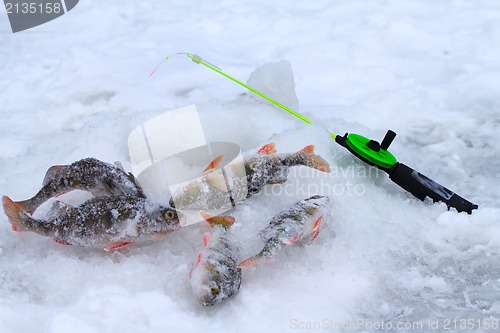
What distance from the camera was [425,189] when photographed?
2.98 metres

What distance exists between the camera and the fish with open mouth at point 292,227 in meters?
2.39

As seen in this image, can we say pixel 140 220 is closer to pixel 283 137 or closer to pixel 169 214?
pixel 169 214

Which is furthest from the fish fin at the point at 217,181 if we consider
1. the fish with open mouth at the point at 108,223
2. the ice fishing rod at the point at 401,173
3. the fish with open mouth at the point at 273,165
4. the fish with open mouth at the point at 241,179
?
the ice fishing rod at the point at 401,173

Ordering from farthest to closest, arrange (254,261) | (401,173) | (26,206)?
1. (401,173)
2. (26,206)
3. (254,261)

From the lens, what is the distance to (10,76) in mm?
4824

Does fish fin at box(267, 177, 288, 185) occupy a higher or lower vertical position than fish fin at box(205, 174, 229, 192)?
lower

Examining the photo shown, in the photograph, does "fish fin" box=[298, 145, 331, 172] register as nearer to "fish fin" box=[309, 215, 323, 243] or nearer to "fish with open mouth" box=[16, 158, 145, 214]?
"fish fin" box=[309, 215, 323, 243]

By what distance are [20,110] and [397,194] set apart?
3128 millimetres

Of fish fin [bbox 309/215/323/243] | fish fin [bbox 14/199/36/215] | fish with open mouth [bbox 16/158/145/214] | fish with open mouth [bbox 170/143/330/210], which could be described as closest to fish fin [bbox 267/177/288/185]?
fish with open mouth [bbox 170/143/330/210]

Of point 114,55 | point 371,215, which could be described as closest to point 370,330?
point 371,215

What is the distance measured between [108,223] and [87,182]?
0.37 metres

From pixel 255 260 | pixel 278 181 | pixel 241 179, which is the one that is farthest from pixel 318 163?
pixel 255 260

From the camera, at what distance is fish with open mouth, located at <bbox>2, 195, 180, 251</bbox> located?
247cm

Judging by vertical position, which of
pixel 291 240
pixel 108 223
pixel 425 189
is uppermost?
pixel 108 223
